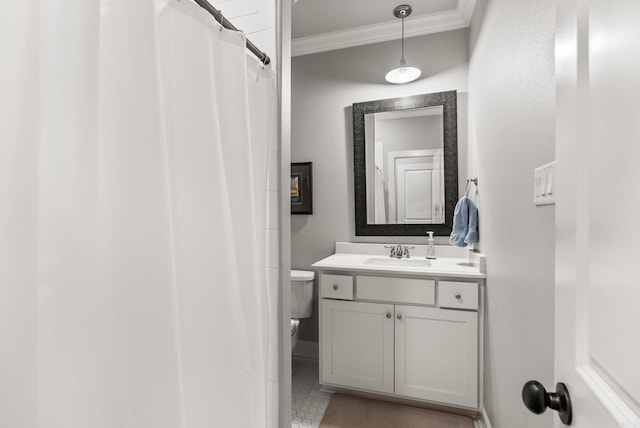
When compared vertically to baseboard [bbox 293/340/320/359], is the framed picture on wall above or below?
above

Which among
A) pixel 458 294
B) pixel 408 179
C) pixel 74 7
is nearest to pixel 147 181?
pixel 74 7

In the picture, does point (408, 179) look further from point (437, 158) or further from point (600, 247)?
point (600, 247)

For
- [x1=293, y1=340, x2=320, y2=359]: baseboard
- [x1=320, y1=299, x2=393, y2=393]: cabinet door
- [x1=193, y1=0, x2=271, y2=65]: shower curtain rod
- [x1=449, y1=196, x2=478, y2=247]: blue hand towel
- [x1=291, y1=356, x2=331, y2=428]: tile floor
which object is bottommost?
[x1=291, y1=356, x2=331, y2=428]: tile floor

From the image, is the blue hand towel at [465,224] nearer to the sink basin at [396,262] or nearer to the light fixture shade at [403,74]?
the sink basin at [396,262]

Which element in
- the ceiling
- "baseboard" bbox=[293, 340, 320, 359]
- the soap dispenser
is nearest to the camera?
the ceiling

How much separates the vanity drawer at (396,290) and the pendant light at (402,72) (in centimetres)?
141

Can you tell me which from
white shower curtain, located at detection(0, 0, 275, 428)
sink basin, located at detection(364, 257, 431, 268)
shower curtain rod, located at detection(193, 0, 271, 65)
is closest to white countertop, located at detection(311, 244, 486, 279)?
sink basin, located at detection(364, 257, 431, 268)

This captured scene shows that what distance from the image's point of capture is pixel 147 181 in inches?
22.7

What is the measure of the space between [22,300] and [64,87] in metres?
0.32

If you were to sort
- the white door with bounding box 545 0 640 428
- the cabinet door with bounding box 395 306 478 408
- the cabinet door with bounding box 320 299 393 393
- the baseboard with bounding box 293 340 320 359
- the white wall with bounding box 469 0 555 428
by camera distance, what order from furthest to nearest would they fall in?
the baseboard with bounding box 293 340 320 359 < the cabinet door with bounding box 320 299 393 393 < the cabinet door with bounding box 395 306 478 408 < the white wall with bounding box 469 0 555 428 < the white door with bounding box 545 0 640 428

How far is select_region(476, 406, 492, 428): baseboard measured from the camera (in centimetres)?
159

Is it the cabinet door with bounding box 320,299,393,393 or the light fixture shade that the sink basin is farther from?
the light fixture shade

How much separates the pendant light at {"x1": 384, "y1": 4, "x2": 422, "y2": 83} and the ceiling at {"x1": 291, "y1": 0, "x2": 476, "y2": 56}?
39 mm

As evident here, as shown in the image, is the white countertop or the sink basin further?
the sink basin
